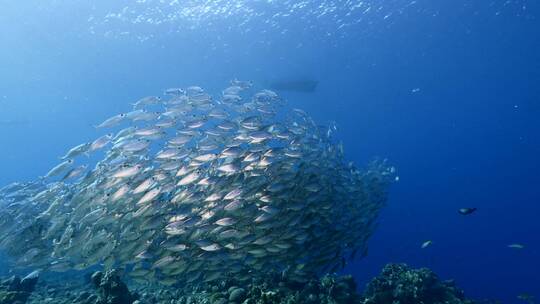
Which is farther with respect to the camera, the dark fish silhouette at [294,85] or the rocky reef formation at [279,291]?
the dark fish silhouette at [294,85]

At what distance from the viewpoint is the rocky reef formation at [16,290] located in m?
9.54

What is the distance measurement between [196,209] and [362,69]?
47695 millimetres

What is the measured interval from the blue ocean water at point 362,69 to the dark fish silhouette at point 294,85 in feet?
3.08

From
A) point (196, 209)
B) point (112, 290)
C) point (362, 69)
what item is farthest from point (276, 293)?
point (362, 69)

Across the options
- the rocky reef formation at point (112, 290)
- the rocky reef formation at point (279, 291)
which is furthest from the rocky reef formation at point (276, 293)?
the rocky reef formation at point (112, 290)

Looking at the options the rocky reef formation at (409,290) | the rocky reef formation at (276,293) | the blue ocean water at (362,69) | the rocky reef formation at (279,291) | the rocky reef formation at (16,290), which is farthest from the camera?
the blue ocean water at (362,69)

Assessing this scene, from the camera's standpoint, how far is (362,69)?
172 ft

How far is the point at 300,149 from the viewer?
1039 centimetres

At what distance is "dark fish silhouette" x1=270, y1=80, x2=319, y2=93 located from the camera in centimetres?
4794

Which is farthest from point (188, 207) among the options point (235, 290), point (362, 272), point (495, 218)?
point (495, 218)

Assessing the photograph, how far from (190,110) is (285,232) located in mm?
5187

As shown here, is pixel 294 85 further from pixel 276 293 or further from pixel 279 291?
pixel 276 293

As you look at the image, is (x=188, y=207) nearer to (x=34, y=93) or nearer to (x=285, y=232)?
(x=285, y=232)

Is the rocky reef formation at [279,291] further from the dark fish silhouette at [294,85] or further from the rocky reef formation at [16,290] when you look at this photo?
the dark fish silhouette at [294,85]
